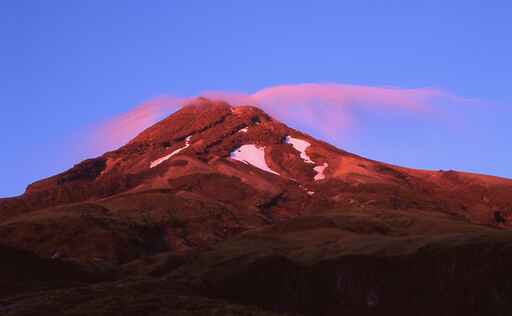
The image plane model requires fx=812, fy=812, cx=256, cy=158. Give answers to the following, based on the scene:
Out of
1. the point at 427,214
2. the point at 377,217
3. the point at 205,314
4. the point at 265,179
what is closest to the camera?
the point at 205,314

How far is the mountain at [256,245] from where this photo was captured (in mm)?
Answer: 54844

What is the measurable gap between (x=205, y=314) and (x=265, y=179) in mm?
152678

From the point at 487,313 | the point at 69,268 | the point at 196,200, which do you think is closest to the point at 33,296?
the point at 69,268

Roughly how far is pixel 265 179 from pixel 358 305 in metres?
113

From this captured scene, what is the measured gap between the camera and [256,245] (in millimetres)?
103938

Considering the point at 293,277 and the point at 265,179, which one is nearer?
the point at 293,277

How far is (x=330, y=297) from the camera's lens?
263 feet

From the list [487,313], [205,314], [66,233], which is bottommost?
[487,313]

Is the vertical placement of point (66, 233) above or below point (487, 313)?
above

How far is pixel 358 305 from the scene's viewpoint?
7731 centimetres

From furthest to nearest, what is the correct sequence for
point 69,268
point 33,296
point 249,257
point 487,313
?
point 249,257
point 69,268
point 487,313
point 33,296

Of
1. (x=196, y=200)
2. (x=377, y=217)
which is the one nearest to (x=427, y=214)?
(x=377, y=217)

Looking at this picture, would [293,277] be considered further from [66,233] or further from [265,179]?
[265,179]

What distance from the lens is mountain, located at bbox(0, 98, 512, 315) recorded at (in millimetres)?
54844
